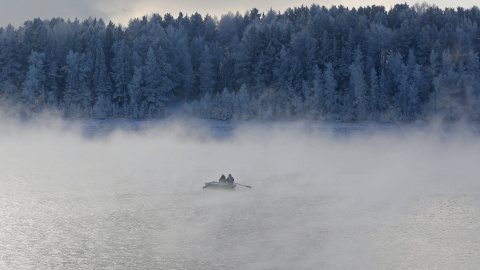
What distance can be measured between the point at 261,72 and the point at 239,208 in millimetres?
70630

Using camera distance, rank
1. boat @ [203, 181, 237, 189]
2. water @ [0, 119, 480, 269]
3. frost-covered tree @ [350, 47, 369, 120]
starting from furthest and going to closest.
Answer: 1. frost-covered tree @ [350, 47, 369, 120]
2. boat @ [203, 181, 237, 189]
3. water @ [0, 119, 480, 269]

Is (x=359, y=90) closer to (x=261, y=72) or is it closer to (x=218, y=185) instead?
(x=261, y=72)

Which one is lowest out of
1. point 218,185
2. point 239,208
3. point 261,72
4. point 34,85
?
point 239,208

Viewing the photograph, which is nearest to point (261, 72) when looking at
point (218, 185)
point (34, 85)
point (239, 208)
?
point (34, 85)

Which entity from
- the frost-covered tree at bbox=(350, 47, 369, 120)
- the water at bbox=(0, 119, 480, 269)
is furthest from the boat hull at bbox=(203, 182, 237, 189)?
the frost-covered tree at bbox=(350, 47, 369, 120)

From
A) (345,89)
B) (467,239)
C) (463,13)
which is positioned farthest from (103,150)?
(463,13)

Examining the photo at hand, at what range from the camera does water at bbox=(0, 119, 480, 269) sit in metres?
25.0

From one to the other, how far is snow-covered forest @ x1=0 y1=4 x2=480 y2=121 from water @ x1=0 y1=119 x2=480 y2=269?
29.8m

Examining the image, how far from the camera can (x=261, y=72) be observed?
103188 mm

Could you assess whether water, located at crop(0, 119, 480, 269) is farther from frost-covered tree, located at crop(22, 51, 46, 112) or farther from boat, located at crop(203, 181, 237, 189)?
frost-covered tree, located at crop(22, 51, 46, 112)

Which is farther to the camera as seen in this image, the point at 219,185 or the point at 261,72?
the point at 261,72

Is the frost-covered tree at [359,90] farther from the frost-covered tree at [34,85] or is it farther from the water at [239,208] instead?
the frost-covered tree at [34,85]

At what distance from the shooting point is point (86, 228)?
95.8ft

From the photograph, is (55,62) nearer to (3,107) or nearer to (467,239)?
(3,107)
